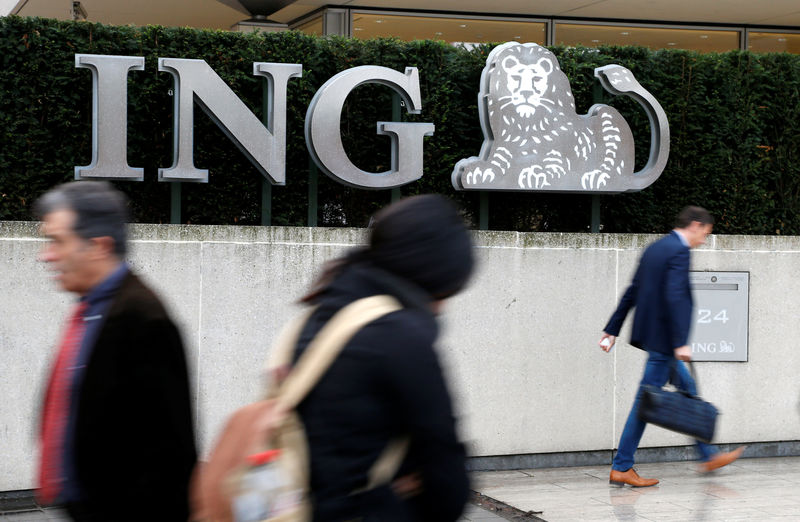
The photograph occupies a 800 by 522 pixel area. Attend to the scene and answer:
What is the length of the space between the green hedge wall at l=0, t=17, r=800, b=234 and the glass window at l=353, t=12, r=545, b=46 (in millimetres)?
4467

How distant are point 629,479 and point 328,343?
5.55m

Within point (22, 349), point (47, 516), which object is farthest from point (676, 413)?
point (22, 349)

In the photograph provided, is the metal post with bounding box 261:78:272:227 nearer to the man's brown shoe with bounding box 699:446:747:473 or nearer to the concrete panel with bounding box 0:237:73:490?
the concrete panel with bounding box 0:237:73:490

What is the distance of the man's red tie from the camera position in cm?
269

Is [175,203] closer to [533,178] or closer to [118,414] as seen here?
[533,178]

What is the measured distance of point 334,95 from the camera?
7414mm

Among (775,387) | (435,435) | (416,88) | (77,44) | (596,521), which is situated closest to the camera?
(435,435)

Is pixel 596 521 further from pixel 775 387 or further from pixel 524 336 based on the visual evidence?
pixel 775 387

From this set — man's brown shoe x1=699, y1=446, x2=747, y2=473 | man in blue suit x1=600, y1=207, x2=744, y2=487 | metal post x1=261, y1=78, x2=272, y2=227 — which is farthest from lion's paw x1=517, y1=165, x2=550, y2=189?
man's brown shoe x1=699, y1=446, x2=747, y2=473

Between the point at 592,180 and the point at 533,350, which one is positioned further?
the point at 592,180

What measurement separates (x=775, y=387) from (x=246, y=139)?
4.65 meters

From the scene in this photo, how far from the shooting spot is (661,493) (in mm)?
7078

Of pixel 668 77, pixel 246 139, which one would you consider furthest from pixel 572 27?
pixel 246 139

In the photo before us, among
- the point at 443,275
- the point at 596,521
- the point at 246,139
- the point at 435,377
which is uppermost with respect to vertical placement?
the point at 246,139
